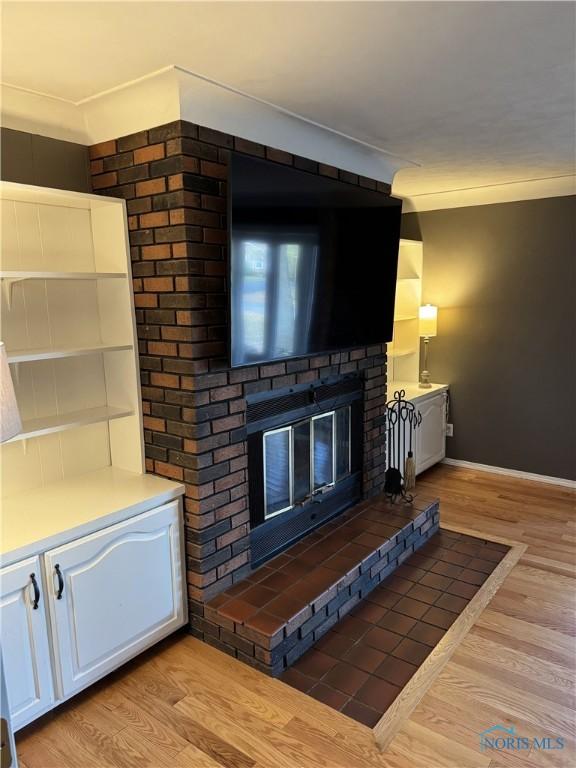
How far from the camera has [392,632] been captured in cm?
251

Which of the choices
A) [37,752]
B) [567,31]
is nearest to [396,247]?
[567,31]

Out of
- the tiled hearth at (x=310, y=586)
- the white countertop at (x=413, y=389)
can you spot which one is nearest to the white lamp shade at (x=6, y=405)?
the tiled hearth at (x=310, y=586)

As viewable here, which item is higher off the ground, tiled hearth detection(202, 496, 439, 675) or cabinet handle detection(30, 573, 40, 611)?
cabinet handle detection(30, 573, 40, 611)

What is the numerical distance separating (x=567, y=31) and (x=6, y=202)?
6.71 feet

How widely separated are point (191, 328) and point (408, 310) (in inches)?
114

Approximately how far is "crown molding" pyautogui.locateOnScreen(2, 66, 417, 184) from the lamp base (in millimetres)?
2411

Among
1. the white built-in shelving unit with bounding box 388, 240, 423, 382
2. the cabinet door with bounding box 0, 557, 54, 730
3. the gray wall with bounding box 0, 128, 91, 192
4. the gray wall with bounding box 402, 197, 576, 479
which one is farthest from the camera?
the white built-in shelving unit with bounding box 388, 240, 423, 382

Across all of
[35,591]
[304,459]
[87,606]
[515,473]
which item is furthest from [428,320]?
[35,591]

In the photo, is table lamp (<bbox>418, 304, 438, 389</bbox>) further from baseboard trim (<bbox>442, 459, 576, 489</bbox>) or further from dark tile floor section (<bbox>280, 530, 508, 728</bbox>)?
dark tile floor section (<bbox>280, 530, 508, 728</bbox>)

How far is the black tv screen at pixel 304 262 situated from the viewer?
7.27 ft

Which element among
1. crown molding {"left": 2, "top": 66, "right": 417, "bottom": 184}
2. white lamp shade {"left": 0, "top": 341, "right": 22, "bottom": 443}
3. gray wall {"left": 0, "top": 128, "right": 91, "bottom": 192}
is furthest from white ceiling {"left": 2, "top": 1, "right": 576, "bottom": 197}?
white lamp shade {"left": 0, "top": 341, "right": 22, "bottom": 443}

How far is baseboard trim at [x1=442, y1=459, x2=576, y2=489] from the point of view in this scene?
167 inches

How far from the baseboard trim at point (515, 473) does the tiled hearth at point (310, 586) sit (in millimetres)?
1464

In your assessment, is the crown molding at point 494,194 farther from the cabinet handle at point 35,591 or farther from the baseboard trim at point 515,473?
the cabinet handle at point 35,591
